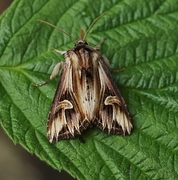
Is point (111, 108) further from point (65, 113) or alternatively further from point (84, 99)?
point (65, 113)

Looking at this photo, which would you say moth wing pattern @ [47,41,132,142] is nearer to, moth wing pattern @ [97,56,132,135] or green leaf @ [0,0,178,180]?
moth wing pattern @ [97,56,132,135]

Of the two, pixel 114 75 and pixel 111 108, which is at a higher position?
pixel 114 75

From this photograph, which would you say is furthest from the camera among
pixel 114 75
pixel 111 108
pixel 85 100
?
pixel 114 75

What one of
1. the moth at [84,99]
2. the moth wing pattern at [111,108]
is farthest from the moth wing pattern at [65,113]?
the moth wing pattern at [111,108]

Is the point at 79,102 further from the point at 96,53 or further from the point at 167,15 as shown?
the point at 167,15

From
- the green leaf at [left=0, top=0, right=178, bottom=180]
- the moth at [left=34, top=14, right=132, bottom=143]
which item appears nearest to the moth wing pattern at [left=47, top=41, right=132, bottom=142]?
the moth at [left=34, top=14, right=132, bottom=143]

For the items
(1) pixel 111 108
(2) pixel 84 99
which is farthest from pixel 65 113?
(1) pixel 111 108
